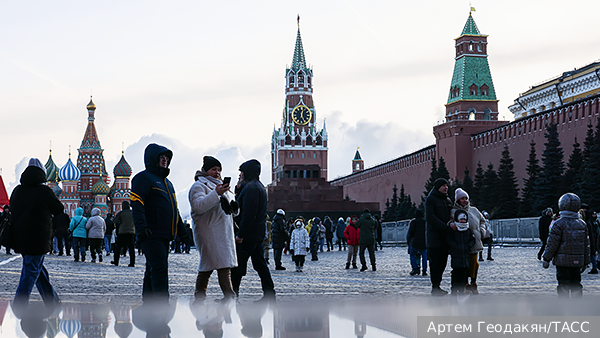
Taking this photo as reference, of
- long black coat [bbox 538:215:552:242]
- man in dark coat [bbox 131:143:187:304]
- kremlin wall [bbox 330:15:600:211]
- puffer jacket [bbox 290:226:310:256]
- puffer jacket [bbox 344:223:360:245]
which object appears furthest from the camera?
kremlin wall [bbox 330:15:600:211]

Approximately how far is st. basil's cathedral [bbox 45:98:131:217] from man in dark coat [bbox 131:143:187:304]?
103 meters

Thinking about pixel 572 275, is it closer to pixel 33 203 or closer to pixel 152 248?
pixel 152 248

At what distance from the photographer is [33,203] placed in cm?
607

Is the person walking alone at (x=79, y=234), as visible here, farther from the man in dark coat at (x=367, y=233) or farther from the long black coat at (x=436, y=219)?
the long black coat at (x=436, y=219)

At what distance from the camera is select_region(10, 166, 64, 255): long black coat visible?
601 cm

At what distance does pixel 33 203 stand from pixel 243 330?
223cm

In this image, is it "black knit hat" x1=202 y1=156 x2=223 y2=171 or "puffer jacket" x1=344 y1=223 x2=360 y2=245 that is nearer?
"black knit hat" x1=202 y1=156 x2=223 y2=171

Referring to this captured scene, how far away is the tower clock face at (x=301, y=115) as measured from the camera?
9744cm

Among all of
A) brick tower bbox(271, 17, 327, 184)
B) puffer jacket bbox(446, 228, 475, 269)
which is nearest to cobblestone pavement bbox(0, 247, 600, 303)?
puffer jacket bbox(446, 228, 475, 269)

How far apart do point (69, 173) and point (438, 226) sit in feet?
352

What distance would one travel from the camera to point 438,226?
7.23m

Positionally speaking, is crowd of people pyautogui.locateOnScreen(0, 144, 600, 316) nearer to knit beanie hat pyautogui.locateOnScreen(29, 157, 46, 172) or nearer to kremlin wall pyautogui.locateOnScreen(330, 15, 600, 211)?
knit beanie hat pyautogui.locateOnScreen(29, 157, 46, 172)

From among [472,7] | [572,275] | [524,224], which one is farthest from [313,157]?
[572,275]

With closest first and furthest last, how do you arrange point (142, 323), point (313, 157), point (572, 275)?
point (142, 323) < point (572, 275) < point (313, 157)
